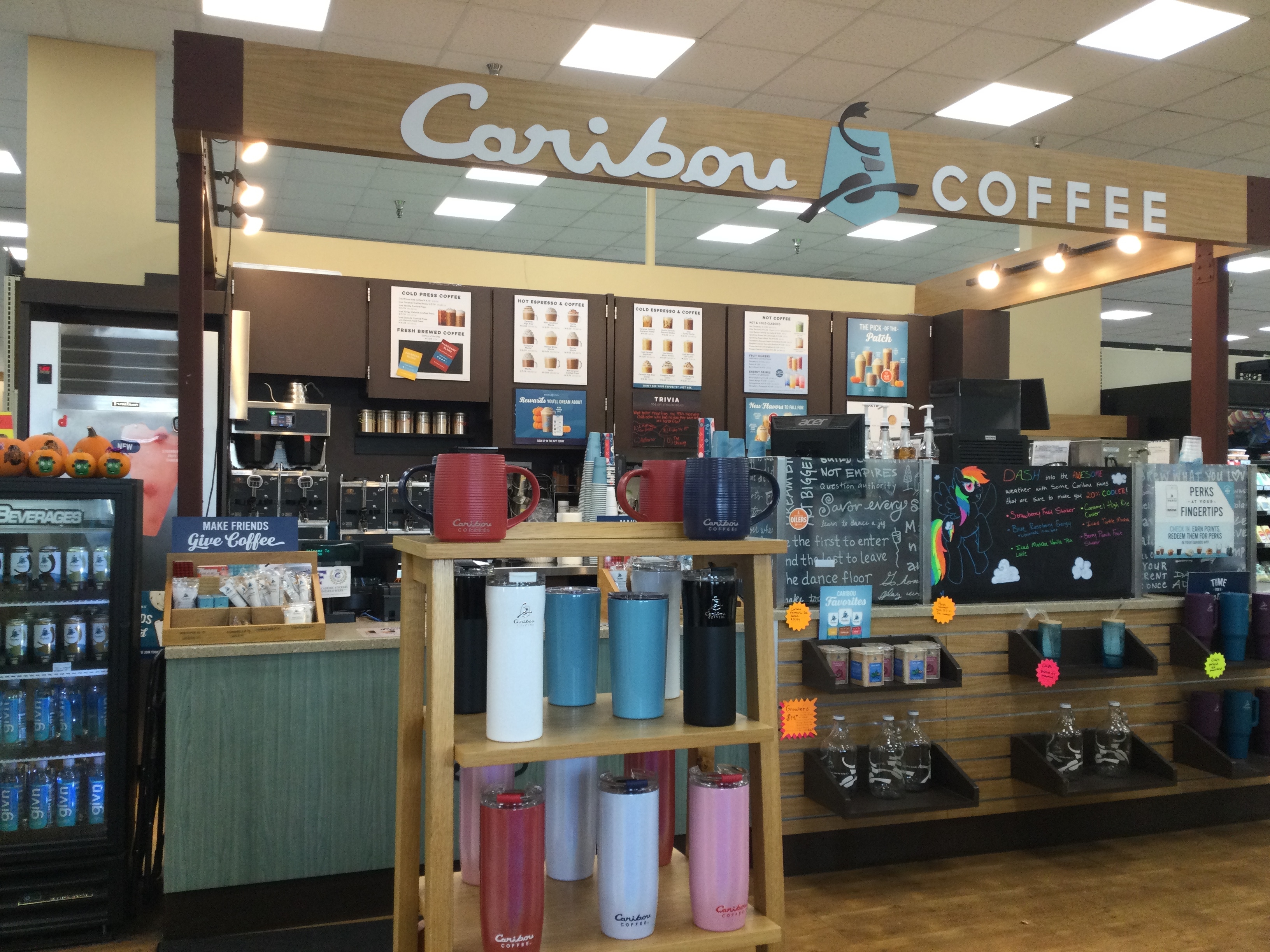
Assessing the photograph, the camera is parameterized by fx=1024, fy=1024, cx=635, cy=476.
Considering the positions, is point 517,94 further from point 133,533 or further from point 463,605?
point 463,605

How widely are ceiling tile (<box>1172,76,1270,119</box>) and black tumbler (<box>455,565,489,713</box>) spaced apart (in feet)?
20.8

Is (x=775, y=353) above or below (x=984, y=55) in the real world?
below

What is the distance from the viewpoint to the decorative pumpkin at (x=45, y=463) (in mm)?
3088

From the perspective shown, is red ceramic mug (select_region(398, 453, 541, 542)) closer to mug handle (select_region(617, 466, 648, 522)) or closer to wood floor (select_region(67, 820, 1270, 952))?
mug handle (select_region(617, 466, 648, 522))

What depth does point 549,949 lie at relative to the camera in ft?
5.90

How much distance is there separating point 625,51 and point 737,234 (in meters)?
4.08

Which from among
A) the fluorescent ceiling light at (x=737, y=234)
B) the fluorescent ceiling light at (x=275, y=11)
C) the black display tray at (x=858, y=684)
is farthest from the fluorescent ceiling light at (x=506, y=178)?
the black display tray at (x=858, y=684)

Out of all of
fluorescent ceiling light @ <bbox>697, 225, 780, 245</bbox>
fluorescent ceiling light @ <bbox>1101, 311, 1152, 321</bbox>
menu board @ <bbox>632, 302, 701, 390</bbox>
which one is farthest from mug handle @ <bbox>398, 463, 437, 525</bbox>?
fluorescent ceiling light @ <bbox>1101, 311, 1152, 321</bbox>

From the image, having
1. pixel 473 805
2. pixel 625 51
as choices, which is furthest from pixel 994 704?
pixel 625 51

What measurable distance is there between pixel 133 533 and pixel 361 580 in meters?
1.31

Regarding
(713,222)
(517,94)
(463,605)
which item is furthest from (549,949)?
(713,222)

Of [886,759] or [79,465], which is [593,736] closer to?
[886,759]

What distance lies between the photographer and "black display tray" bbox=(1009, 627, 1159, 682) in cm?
371

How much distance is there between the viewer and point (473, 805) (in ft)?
6.40
